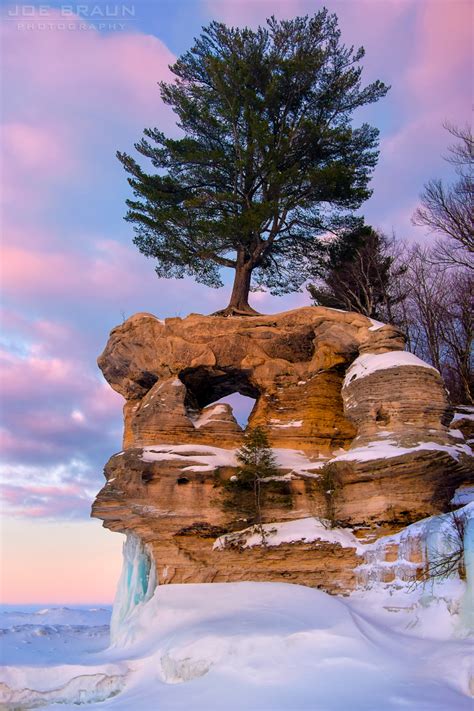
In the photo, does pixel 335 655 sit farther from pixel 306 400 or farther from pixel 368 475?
pixel 306 400

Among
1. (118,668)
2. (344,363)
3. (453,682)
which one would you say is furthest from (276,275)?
(453,682)

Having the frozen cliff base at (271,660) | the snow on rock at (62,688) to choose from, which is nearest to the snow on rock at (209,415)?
the frozen cliff base at (271,660)

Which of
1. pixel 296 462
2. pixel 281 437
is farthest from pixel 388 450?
pixel 281 437

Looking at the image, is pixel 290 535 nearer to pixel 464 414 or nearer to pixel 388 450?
pixel 388 450

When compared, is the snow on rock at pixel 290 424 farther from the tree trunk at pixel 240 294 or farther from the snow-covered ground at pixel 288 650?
the tree trunk at pixel 240 294

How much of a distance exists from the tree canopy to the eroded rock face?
290cm

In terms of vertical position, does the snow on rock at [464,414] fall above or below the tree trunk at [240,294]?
below

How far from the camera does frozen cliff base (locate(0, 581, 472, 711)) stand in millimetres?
10055

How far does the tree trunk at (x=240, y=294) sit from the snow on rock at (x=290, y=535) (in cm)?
840

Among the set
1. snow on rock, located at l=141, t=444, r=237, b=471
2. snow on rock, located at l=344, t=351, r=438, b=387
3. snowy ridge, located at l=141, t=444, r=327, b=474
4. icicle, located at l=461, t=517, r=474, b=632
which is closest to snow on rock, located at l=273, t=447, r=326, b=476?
snowy ridge, located at l=141, t=444, r=327, b=474

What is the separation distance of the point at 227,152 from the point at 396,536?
1604 cm

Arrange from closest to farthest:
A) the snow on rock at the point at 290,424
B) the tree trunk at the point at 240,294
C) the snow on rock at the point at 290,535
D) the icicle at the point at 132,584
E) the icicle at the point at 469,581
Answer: the icicle at the point at 469,581, the snow on rock at the point at 290,535, the icicle at the point at 132,584, the snow on rock at the point at 290,424, the tree trunk at the point at 240,294

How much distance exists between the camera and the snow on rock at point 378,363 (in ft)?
58.6

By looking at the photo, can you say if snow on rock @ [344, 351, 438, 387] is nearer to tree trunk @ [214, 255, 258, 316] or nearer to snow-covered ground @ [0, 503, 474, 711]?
snow-covered ground @ [0, 503, 474, 711]
